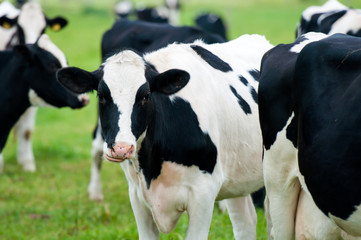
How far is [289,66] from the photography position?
13.0ft

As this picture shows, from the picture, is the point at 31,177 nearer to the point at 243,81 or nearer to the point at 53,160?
the point at 53,160

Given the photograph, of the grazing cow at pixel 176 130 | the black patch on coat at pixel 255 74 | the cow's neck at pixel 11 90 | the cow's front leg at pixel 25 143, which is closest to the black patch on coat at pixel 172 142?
the grazing cow at pixel 176 130

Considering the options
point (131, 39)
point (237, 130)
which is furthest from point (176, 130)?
point (131, 39)

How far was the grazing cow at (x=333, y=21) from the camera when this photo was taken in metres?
7.68

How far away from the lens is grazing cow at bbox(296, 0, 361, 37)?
303 inches

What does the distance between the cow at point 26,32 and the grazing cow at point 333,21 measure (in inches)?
156

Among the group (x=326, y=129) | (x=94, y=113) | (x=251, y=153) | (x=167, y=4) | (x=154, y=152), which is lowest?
(x=167, y=4)

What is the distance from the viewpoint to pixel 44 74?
7023mm

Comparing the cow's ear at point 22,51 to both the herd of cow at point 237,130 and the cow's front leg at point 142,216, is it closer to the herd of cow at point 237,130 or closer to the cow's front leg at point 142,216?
the herd of cow at point 237,130

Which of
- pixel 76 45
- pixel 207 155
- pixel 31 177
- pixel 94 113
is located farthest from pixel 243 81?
pixel 76 45

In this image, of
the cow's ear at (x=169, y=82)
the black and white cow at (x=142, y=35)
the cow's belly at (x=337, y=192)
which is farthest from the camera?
the black and white cow at (x=142, y=35)

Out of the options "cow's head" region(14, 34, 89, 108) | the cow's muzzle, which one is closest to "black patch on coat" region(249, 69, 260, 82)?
the cow's muzzle

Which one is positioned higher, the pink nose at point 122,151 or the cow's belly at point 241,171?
the pink nose at point 122,151

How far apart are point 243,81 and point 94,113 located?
1033 centimetres
